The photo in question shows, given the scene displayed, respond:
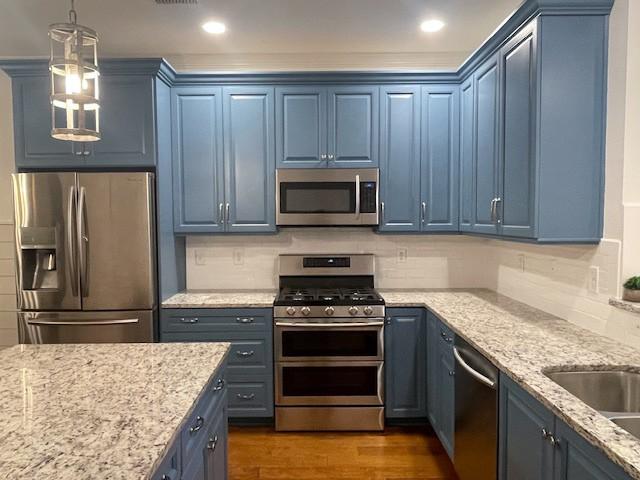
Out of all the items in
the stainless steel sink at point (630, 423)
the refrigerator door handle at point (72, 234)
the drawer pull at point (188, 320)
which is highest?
the refrigerator door handle at point (72, 234)

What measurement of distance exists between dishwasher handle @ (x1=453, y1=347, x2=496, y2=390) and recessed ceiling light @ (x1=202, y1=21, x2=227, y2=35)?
2556 millimetres

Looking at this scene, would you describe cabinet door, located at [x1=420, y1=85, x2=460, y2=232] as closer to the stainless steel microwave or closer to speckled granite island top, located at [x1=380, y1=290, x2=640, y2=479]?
the stainless steel microwave

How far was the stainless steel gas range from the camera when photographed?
9.64 feet

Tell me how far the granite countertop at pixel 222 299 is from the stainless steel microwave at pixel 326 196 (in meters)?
0.58

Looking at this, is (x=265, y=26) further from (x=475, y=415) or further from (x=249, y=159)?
(x=475, y=415)

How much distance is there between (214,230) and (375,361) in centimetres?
151

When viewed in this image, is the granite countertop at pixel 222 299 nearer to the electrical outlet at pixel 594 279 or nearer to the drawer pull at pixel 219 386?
the drawer pull at pixel 219 386

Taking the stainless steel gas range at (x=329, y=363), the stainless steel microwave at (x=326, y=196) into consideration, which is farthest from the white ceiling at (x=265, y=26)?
the stainless steel gas range at (x=329, y=363)

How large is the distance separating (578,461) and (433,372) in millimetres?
1585

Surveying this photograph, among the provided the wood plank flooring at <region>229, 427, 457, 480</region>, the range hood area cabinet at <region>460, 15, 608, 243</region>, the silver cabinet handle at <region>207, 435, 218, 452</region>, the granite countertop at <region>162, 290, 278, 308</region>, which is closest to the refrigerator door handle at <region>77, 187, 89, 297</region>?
the granite countertop at <region>162, 290, 278, 308</region>

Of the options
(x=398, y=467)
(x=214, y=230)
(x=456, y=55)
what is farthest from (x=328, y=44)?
(x=398, y=467)

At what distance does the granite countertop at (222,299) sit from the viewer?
117 inches

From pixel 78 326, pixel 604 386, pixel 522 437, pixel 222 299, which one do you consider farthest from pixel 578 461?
pixel 78 326

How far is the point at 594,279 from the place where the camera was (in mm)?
2152
